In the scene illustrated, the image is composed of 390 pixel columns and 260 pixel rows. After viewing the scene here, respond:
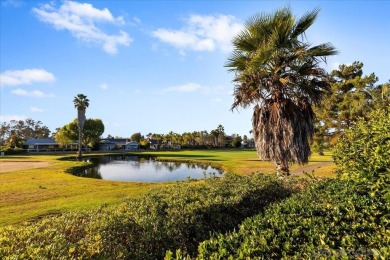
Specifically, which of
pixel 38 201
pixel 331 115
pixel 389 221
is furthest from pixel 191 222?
pixel 331 115

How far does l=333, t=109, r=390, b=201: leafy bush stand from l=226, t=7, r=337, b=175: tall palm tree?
5.67 m

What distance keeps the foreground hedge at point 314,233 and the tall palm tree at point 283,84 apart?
800 cm

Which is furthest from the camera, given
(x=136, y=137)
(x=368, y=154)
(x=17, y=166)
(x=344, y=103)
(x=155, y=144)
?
(x=136, y=137)

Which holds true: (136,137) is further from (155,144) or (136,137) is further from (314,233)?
(314,233)

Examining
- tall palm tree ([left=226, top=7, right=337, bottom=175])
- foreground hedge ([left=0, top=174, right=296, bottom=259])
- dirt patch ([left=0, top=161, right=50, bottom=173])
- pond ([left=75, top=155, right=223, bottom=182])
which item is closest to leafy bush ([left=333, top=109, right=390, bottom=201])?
foreground hedge ([left=0, top=174, right=296, bottom=259])

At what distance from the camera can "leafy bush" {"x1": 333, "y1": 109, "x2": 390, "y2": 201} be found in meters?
5.24

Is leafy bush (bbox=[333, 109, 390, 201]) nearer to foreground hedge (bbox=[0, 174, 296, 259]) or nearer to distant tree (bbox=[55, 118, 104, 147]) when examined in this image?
foreground hedge (bbox=[0, 174, 296, 259])

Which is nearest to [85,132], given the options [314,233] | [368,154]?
[368,154]

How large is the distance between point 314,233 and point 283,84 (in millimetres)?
10439

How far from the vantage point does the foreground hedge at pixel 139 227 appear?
354cm

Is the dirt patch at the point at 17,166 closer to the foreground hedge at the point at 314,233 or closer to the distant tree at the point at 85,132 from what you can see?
the foreground hedge at the point at 314,233

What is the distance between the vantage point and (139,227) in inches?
179

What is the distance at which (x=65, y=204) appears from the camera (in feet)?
43.5

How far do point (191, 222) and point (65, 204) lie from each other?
10282mm
